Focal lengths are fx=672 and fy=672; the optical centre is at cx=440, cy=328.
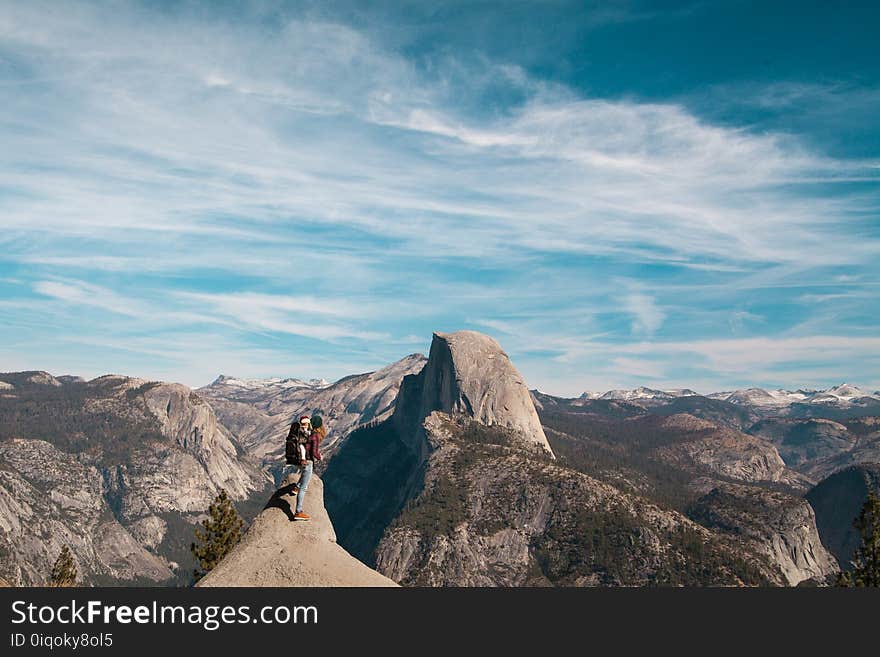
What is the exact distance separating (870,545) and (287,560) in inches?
2732

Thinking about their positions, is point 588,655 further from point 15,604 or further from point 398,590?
point 15,604

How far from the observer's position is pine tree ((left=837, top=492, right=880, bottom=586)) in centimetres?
6950

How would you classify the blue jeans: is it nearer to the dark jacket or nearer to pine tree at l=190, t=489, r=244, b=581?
the dark jacket

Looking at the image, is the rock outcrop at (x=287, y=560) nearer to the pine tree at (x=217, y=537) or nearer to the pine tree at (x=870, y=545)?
the pine tree at (x=217, y=537)

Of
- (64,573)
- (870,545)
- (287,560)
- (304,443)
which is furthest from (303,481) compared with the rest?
(870,545)

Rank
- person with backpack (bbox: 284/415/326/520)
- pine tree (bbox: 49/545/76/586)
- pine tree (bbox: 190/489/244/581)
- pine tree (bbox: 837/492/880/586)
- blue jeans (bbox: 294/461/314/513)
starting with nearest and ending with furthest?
1. person with backpack (bbox: 284/415/326/520)
2. blue jeans (bbox: 294/461/314/513)
3. pine tree (bbox: 837/492/880/586)
4. pine tree (bbox: 190/489/244/581)
5. pine tree (bbox: 49/545/76/586)

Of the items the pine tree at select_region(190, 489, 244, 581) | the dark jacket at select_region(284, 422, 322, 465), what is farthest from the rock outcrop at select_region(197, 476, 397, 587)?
the pine tree at select_region(190, 489, 244, 581)

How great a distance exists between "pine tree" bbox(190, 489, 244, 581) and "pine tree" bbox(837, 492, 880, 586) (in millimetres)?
66230

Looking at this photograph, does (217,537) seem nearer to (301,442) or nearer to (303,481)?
(303,481)

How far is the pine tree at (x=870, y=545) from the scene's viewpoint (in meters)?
69.5

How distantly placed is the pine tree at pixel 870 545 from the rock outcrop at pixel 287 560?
64.8 metres

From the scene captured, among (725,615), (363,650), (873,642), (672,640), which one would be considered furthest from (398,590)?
(873,642)

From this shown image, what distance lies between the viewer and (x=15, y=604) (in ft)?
63.0

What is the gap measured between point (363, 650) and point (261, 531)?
1002 cm
